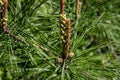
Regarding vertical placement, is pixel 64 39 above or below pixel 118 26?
above

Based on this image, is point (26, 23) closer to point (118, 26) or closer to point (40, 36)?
point (40, 36)

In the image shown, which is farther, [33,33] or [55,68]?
[33,33]

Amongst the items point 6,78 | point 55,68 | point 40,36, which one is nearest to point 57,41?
point 40,36

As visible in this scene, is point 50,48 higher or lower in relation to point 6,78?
higher

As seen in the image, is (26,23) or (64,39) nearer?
(64,39)

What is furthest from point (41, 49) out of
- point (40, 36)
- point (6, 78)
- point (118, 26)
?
point (118, 26)

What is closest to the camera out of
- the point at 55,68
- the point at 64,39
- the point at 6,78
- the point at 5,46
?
the point at 64,39

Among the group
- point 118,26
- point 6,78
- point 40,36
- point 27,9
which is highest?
point 27,9

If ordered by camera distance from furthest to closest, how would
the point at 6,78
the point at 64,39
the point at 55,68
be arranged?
the point at 6,78
the point at 55,68
the point at 64,39

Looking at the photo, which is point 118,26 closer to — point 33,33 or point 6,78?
point 6,78
